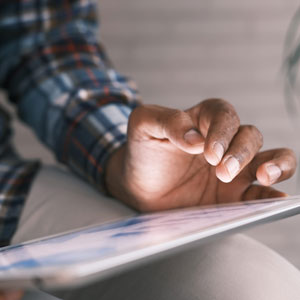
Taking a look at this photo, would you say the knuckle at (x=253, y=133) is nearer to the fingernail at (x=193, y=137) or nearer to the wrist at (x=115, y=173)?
the fingernail at (x=193, y=137)

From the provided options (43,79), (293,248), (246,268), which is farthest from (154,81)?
(246,268)

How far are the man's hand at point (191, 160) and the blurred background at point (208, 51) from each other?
1.15 meters

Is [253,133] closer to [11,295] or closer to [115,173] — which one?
[115,173]

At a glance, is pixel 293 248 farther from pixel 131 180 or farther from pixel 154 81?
pixel 131 180

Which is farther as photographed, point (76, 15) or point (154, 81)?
point (154, 81)

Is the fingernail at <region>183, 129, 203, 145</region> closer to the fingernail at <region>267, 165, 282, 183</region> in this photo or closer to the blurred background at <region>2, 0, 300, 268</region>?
the fingernail at <region>267, 165, 282, 183</region>

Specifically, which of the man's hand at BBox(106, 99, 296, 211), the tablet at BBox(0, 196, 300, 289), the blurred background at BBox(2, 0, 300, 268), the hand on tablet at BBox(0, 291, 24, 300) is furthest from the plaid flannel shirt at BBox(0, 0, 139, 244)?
the blurred background at BBox(2, 0, 300, 268)

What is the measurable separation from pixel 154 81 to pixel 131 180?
1.19 m

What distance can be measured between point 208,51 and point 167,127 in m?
1.29

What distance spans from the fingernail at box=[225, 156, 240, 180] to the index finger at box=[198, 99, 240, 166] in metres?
0.01

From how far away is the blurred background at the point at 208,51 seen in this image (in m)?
1.74

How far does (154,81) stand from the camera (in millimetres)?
1795

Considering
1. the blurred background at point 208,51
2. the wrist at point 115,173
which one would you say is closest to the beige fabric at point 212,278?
the wrist at point 115,173

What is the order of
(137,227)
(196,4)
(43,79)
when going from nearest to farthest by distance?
(137,227) → (43,79) → (196,4)
